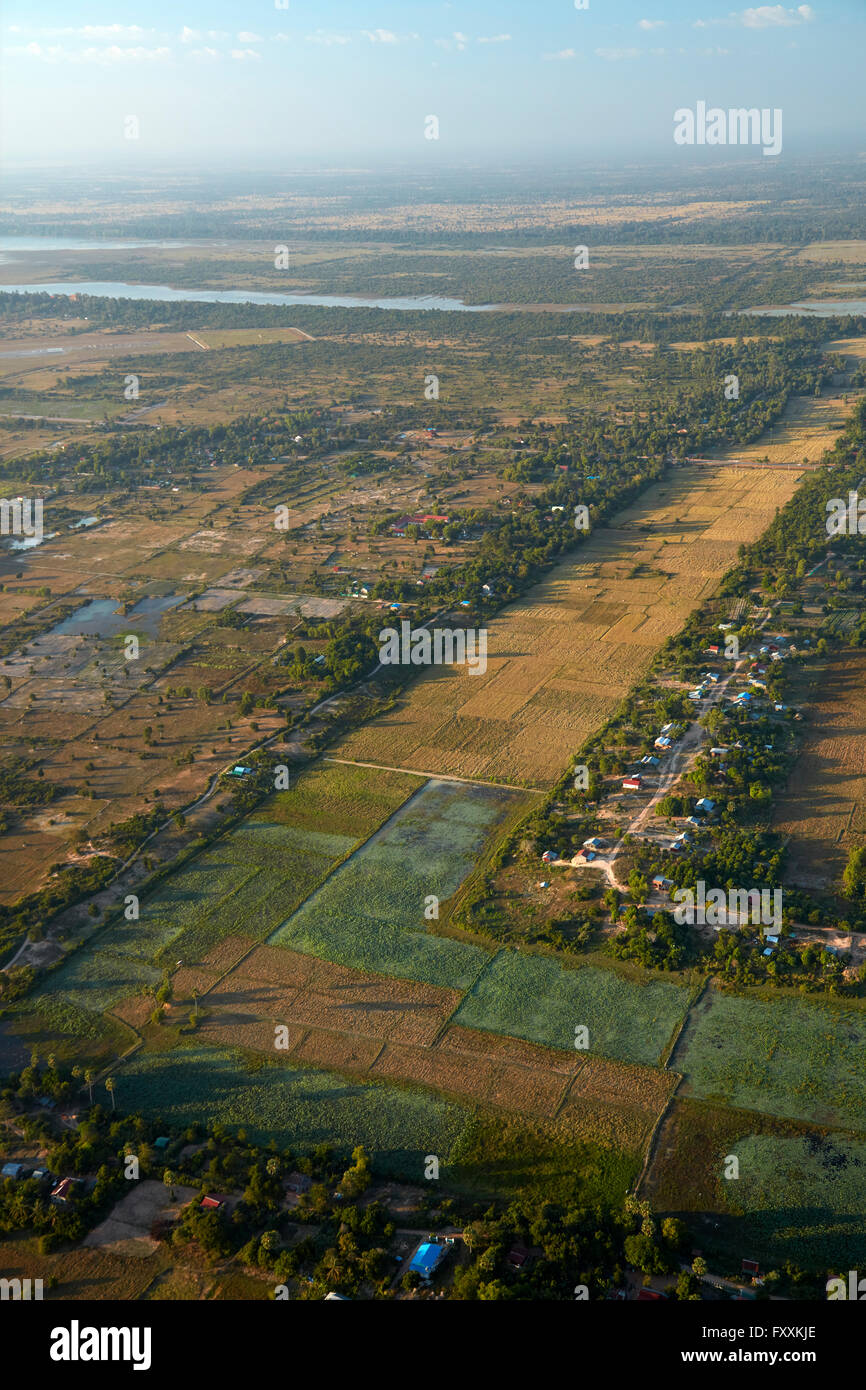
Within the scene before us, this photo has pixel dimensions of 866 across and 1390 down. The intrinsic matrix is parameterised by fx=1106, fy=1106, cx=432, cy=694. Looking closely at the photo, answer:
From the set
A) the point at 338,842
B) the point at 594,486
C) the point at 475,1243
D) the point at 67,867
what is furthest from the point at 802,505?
the point at 475,1243

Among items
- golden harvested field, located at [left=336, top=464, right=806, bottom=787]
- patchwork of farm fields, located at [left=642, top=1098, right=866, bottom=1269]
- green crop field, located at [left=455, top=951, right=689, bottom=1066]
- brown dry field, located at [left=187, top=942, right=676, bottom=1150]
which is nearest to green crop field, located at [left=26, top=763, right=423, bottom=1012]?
brown dry field, located at [left=187, top=942, right=676, bottom=1150]

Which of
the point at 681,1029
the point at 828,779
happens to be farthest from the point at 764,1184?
the point at 828,779

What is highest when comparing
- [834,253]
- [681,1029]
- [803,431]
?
[834,253]

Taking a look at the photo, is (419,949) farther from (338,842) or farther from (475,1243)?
(475,1243)

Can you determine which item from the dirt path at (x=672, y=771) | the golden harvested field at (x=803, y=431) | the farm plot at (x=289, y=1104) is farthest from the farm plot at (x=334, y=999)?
the golden harvested field at (x=803, y=431)

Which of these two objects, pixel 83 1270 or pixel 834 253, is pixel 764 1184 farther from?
pixel 834 253

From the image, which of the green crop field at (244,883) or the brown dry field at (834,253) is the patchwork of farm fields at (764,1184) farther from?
the brown dry field at (834,253)
